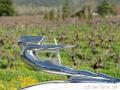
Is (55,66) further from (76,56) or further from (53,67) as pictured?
(76,56)

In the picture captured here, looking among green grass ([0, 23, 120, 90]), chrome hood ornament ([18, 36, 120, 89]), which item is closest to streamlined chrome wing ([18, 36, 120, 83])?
chrome hood ornament ([18, 36, 120, 89])

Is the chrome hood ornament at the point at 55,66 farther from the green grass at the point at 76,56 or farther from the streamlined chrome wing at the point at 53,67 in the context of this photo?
the green grass at the point at 76,56

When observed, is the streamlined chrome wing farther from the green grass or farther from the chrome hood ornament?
the green grass

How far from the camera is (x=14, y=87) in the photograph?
11.5 meters

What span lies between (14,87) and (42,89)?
6107 mm

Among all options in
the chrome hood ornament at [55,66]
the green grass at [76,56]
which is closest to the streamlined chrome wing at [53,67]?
the chrome hood ornament at [55,66]

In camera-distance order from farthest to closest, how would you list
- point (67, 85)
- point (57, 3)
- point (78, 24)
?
point (57, 3), point (78, 24), point (67, 85)

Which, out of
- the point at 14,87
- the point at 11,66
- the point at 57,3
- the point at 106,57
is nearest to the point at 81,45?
the point at 106,57

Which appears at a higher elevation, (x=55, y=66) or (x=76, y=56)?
(x=55, y=66)

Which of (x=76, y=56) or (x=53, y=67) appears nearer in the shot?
(x=53, y=67)

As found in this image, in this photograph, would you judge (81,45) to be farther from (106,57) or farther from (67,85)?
(67,85)

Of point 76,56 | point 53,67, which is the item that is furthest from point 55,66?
point 76,56

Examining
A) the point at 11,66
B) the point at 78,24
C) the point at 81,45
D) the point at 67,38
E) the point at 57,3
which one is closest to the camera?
the point at 11,66

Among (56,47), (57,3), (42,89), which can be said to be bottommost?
(57,3)
